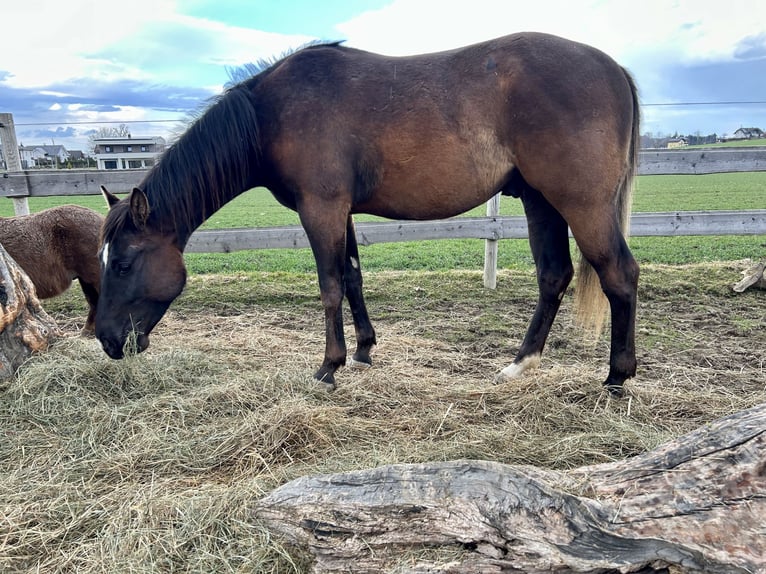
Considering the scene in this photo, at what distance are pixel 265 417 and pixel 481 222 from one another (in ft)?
13.0

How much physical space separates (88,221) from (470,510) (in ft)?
13.6

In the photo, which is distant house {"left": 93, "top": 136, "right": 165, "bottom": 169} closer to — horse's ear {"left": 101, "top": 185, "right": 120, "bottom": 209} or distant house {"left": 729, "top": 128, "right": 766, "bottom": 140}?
horse's ear {"left": 101, "top": 185, "right": 120, "bottom": 209}

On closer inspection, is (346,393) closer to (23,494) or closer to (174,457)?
Answer: (174,457)

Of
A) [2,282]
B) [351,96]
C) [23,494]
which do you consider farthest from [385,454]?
[2,282]

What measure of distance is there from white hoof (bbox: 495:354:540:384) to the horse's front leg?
3.38 ft

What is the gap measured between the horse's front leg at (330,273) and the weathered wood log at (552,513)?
4.80 ft

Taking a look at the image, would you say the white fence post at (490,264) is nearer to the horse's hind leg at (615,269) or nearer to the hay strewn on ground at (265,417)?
the hay strewn on ground at (265,417)

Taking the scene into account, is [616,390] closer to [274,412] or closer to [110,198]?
[274,412]

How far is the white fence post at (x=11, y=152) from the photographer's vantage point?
572cm

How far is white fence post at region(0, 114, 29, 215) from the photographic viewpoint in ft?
18.8

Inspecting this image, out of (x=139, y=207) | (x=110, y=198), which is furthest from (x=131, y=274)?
(x=110, y=198)

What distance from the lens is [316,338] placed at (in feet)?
14.1

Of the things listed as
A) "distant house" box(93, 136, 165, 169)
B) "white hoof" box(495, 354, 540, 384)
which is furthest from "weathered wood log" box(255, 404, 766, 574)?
"distant house" box(93, 136, 165, 169)

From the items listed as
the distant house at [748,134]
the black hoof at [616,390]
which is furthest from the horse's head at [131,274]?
the distant house at [748,134]
